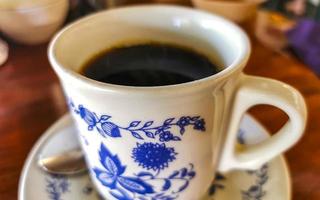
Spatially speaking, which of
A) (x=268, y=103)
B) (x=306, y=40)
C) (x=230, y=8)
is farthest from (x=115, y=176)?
(x=306, y=40)

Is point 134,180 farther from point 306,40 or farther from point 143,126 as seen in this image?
point 306,40

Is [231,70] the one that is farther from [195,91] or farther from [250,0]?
[250,0]

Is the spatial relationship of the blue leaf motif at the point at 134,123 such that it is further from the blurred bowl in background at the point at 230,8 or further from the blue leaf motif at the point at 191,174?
the blurred bowl in background at the point at 230,8

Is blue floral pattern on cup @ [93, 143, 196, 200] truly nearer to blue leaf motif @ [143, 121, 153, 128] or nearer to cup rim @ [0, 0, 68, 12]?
blue leaf motif @ [143, 121, 153, 128]

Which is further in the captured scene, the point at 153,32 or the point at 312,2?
the point at 312,2

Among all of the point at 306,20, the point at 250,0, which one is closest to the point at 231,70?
the point at 250,0

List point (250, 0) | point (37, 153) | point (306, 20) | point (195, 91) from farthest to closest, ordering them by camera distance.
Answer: point (306, 20)
point (250, 0)
point (37, 153)
point (195, 91)
